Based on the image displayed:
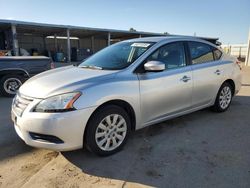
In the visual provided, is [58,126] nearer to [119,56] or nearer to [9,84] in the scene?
[119,56]

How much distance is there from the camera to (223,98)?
5070mm

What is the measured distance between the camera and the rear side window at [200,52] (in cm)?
433

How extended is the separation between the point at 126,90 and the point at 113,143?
0.76 m

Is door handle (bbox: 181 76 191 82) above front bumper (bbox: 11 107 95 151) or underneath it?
above

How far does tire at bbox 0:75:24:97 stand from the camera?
7029mm

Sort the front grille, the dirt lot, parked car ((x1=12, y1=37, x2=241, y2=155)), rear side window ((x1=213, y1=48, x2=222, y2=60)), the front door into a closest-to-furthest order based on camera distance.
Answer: the dirt lot
parked car ((x1=12, y1=37, x2=241, y2=155))
the front grille
the front door
rear side window ((x1=213, y1=48, x2=222, y2=60))

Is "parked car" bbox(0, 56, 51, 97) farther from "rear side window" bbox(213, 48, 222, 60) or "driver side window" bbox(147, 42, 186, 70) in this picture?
"rear side window" bbox(213, 48, 222, 60)

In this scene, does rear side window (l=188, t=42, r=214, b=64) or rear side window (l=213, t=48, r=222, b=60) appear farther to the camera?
rear side window (l=213, t=48, r=222, b=60)

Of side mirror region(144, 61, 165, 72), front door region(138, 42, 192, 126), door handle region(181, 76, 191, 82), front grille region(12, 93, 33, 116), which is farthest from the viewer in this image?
door handle region(181, 76, 191, 82)

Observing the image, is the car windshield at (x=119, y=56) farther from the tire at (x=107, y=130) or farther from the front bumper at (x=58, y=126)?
the front bumper at (x=58, y=126)

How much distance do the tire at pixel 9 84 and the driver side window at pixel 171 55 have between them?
504cm

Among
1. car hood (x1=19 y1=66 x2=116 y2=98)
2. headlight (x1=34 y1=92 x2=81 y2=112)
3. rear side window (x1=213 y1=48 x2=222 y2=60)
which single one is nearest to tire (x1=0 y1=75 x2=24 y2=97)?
car hood (x1=19 y1=66 x2=116 y2=98)

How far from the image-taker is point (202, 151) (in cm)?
337

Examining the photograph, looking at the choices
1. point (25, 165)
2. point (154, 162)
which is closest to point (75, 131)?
point (25, 165)
